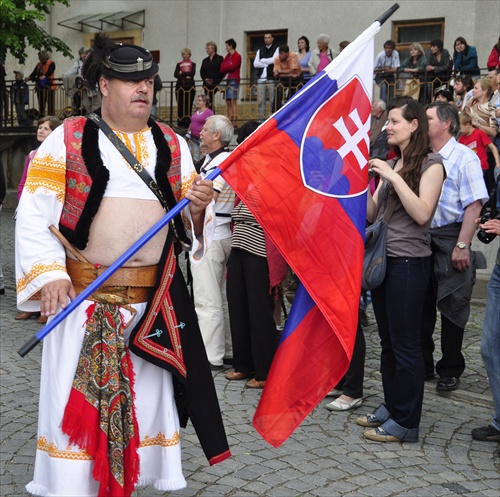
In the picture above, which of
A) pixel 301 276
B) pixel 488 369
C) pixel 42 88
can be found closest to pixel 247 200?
pixel 301 276

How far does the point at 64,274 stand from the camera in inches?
136

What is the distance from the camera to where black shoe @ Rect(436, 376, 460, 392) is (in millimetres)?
6307

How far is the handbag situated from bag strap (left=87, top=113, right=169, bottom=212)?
1.78 m

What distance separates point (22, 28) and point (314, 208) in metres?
17.8

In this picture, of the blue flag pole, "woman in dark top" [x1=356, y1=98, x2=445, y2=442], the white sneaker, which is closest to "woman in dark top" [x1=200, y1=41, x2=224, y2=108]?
the white sneaker

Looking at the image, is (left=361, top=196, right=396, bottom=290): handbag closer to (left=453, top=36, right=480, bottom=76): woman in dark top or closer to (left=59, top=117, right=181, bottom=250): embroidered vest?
(left=59, top=117, right=181, bottom=250): embroidered vest

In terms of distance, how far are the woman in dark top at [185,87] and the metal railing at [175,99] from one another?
0.02m

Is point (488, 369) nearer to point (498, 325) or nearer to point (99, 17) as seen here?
point (498, 325)

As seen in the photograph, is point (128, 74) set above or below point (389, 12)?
below

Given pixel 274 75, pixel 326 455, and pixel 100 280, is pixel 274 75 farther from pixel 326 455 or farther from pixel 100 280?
pixel 100 280

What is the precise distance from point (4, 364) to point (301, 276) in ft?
12.8

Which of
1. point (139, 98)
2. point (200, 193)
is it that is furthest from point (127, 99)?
point (200, 193)

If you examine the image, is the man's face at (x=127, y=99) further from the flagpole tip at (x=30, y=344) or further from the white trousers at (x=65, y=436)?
the flagpole tip at (x=30, y=344)

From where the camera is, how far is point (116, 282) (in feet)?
11.9
